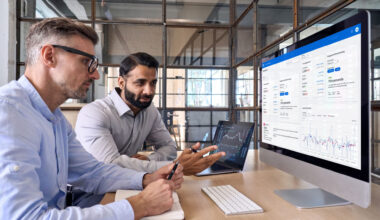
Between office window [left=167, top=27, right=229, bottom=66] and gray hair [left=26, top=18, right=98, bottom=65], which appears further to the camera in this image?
office window [left=167, top=27, right=229, bottom=66]

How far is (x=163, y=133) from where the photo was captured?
1.86 metres

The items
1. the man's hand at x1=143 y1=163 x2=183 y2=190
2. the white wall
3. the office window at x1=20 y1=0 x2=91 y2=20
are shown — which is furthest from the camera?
the office window at x1=20 y1=0 x2=91 y2=20

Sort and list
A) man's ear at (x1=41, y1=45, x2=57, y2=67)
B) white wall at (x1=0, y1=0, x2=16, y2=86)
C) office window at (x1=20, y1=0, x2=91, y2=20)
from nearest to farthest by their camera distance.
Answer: man's ear at (x1=41, y1=45, x2=57, y2=67), white wall at (x1=0, y1=0, x2=16, y2=86), office window at (x1=20, y1=0, x2=91, y2=20)

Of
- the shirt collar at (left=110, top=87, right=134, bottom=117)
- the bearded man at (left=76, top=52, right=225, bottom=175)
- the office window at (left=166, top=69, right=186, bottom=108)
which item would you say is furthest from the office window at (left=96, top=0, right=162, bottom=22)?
the shirt collar at (left=110, top=87, right=134, bottom=117)

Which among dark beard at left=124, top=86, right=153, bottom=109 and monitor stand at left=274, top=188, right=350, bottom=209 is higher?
dark beard at left=124, top=86, right=153, bottom=109

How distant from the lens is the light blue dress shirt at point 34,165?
60 centimetres

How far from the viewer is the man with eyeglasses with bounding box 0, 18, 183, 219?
62cm

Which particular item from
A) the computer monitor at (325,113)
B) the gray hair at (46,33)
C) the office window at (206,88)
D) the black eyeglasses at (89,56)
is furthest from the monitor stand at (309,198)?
the office window at (206,88)

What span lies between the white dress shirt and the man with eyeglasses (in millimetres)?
235

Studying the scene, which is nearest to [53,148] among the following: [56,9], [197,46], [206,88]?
[206,88]

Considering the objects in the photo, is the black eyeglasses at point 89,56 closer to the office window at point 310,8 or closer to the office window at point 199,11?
the office window at point 310,8

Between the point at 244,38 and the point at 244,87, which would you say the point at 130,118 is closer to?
the point at 244,87

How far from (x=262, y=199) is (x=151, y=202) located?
38 cm

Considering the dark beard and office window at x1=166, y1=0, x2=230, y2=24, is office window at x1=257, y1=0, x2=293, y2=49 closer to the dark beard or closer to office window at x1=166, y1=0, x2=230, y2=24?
office window at x1=166, y1=0, x2=230, y2=24
